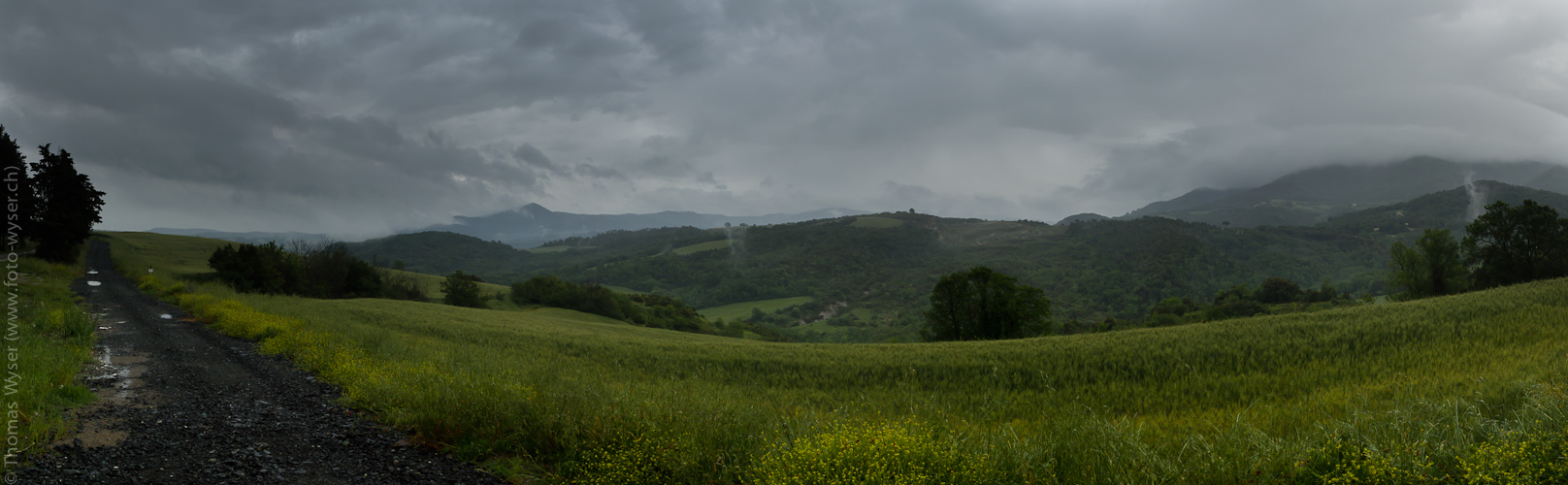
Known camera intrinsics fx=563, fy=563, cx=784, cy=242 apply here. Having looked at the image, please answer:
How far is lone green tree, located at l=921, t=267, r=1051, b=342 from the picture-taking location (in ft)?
132

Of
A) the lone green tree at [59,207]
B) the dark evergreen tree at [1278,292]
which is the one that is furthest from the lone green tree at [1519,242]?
the lone green tree at [59,207]

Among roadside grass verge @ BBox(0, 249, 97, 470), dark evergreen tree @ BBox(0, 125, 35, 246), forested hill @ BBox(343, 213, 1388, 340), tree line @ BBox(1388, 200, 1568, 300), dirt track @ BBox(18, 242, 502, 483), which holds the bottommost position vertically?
forested hill @ BBox(343, 213, 1388, 340)

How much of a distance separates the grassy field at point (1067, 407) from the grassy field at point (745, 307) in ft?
410

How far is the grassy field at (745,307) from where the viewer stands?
14338 centimetres

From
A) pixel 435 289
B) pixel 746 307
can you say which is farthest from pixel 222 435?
pixel 746 307

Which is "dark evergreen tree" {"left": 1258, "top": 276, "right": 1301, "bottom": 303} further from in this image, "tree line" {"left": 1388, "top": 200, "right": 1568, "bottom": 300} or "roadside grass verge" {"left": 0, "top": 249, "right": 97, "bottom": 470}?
"roadside grass verge" {"left": 0, "top": 249, "right": 97, "bottom": 470}

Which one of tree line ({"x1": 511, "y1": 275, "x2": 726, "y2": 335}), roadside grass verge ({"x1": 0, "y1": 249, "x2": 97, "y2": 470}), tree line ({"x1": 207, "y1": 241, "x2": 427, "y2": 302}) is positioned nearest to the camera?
roadside grass verge ({"x1": 0, "y1": 249, "x2": 97, "y2": 470})

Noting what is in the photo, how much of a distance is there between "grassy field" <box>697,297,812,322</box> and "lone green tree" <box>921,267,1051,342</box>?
321 feet

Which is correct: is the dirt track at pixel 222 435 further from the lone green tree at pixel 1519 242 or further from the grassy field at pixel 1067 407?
the lone green tree at pixel 1519 242

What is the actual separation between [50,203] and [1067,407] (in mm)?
→ 52145

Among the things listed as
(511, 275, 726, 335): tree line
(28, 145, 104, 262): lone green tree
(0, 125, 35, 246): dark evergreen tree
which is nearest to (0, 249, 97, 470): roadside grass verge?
(0, 125, 35, 246): dark evergreen tree

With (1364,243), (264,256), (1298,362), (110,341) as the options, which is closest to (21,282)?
(110,341)

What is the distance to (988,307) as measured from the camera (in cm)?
4084

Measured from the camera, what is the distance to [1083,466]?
4160 millimetres
